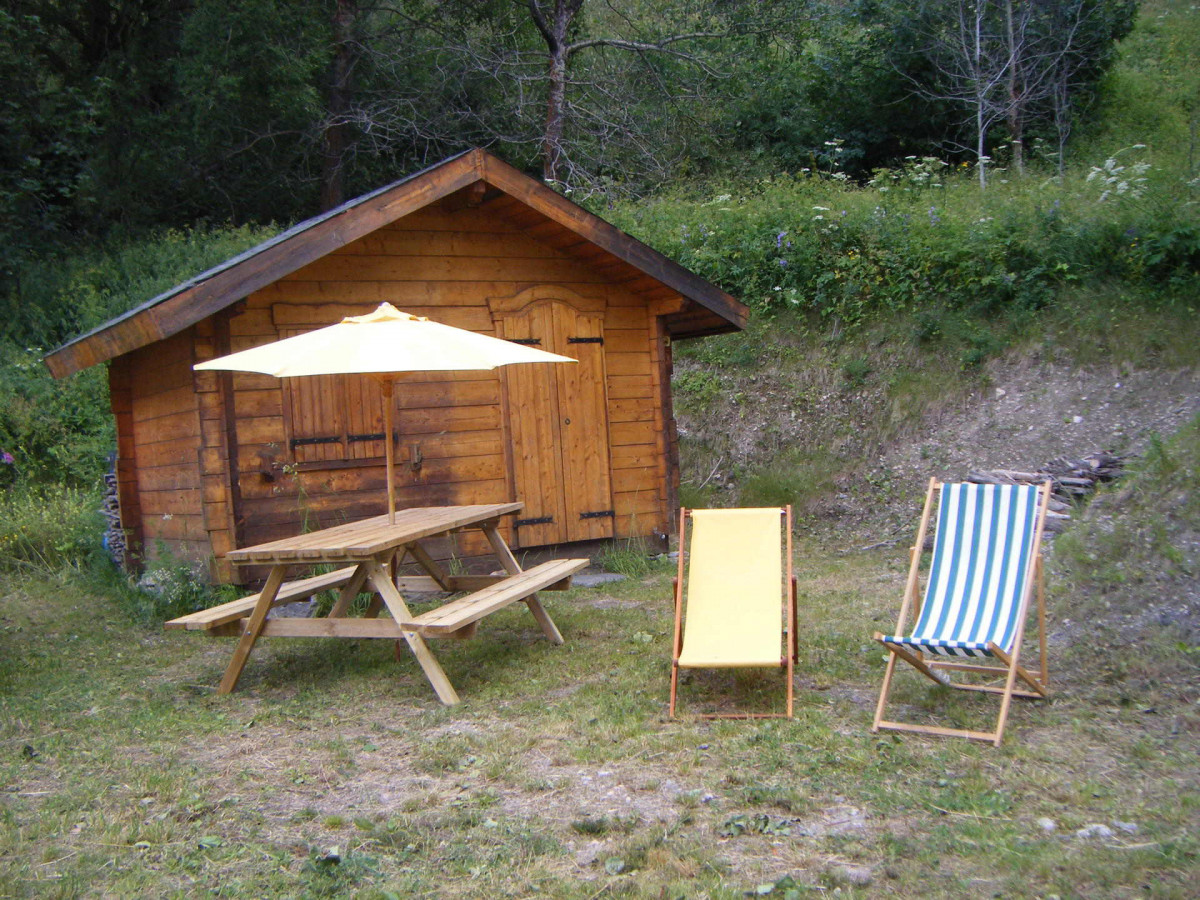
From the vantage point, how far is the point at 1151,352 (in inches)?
426

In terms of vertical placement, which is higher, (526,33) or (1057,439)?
(526,33)

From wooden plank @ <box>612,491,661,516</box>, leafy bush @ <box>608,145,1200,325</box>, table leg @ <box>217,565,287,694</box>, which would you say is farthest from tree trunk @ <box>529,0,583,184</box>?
table leg @ <box>217,565,287,694</box>

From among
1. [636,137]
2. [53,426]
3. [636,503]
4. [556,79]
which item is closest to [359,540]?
[636,503]

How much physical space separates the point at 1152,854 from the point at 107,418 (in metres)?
12.8

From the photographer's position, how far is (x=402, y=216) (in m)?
7.77

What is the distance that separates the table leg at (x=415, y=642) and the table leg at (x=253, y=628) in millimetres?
567

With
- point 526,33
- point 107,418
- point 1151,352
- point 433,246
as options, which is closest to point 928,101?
point 526,33

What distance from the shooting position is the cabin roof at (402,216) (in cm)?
684

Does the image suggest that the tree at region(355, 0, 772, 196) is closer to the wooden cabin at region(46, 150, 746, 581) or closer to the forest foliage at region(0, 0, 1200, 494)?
the forest foliage at region(0, 0, 1200, 494)

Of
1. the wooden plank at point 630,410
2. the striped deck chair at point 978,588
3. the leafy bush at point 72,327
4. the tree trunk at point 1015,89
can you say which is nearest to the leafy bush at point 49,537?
the leafy bush at point 72,327

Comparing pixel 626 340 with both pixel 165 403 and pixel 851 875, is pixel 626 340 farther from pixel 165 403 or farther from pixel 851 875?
pixel 851 875

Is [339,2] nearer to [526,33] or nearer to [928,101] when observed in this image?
[526,33]

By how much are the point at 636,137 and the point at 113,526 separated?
35.7ft

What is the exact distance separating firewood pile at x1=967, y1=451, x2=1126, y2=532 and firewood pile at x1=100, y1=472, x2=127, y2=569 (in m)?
7.86
